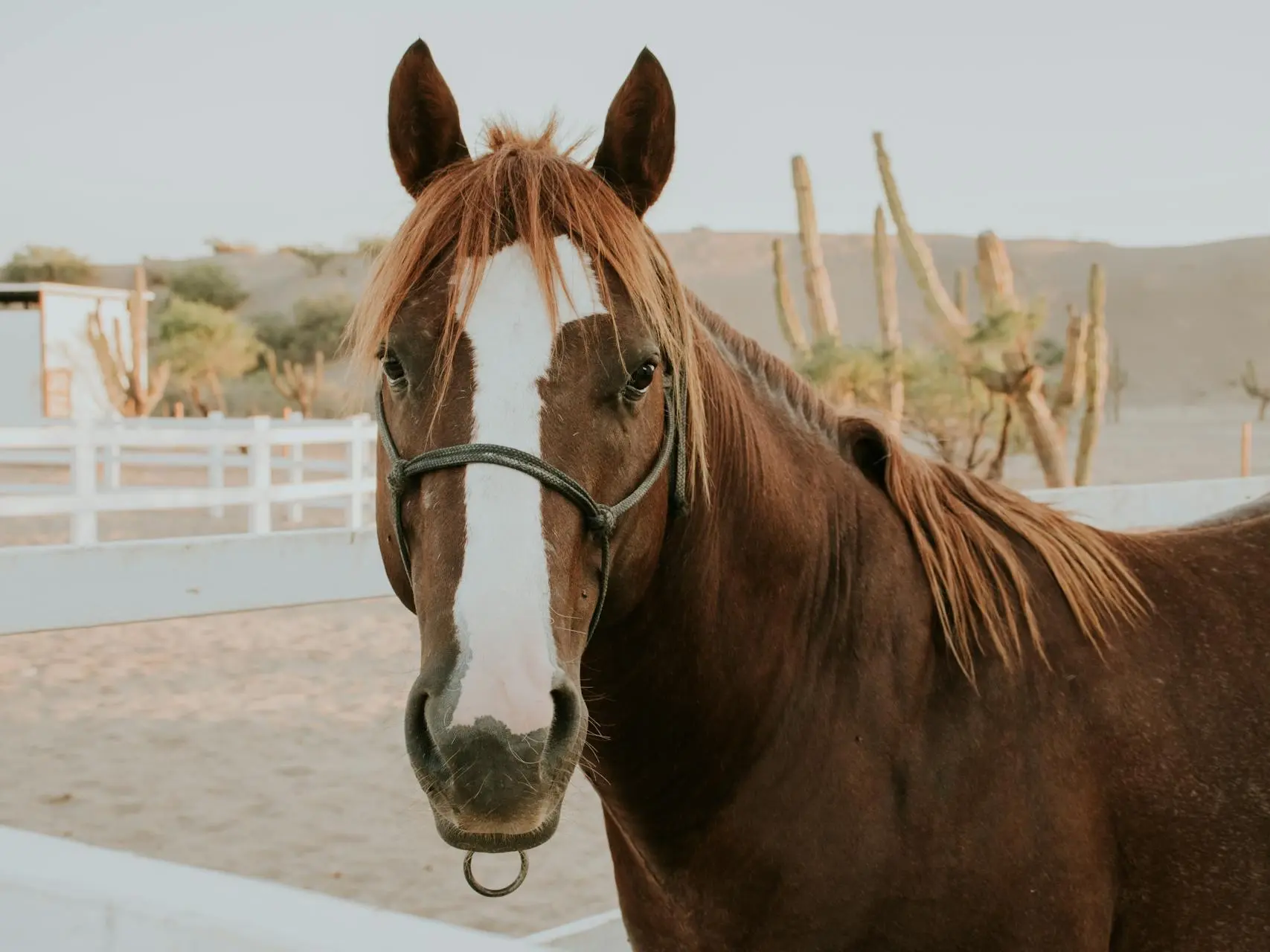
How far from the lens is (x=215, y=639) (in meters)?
7.92

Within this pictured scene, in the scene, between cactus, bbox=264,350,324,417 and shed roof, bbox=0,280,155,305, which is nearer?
shed roof, bbox=0,280,155,305

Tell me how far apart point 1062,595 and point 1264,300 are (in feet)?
270

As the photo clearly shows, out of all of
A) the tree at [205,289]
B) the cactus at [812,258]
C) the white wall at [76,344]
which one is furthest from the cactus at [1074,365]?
the tree at [205,289]

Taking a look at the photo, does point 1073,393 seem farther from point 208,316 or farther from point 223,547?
point 208,316

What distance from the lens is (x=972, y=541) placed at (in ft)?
6.66

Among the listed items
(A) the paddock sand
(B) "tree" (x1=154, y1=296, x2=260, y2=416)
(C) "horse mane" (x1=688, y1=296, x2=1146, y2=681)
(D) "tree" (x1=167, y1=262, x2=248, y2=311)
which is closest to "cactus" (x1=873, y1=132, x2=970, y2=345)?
(A) the paddock sand

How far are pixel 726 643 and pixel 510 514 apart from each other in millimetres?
549

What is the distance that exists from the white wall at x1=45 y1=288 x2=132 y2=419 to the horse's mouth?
107 feet

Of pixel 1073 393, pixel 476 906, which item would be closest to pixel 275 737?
pixel 476 906

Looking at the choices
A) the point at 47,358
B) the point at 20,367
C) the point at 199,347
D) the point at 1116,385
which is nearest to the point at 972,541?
the point at 47,358

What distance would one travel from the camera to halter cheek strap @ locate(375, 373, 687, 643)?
4.77 ft

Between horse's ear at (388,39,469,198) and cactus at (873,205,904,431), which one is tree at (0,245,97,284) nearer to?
cactus at (873,205,904,431)

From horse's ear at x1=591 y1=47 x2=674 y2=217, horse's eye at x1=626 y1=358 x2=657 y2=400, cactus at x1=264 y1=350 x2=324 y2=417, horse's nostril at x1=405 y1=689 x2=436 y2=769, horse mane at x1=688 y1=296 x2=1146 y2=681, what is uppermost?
horse's ear at x1=591 y1=47 x2=674 y2=217

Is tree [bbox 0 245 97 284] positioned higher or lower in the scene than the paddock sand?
higher
